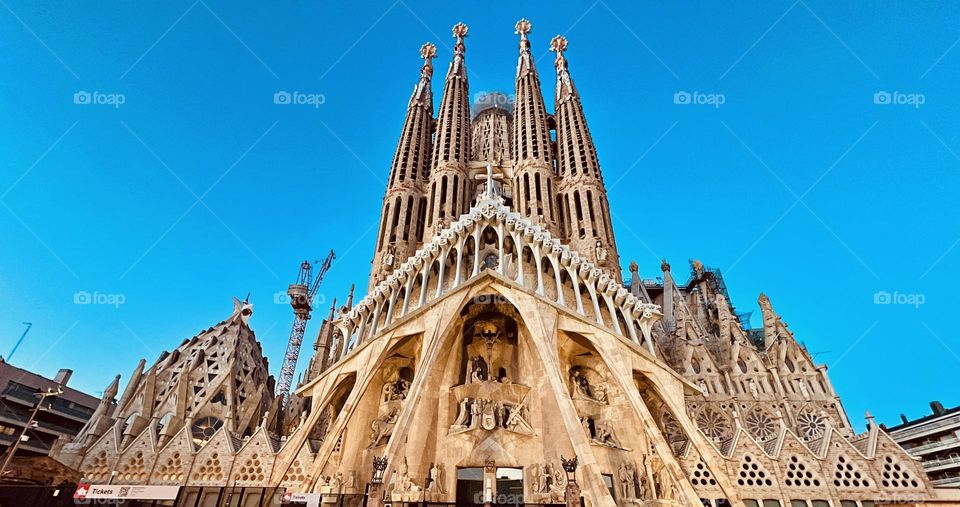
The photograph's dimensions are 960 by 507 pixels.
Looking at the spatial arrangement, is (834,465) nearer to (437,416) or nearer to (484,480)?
(484,480)

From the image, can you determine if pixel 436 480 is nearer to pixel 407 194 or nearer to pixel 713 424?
pixel 713 424

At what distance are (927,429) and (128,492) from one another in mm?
49904

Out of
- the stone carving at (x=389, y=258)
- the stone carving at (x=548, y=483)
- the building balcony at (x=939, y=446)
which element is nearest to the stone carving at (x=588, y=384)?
the stone carving at (x=548, y=483)

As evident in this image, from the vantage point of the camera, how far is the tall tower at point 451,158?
102 ft

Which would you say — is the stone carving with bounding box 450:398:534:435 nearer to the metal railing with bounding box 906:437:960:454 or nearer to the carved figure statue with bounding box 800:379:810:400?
the carved figure statue with bounding box 800:379:810:400

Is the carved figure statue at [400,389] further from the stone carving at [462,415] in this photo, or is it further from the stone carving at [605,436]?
the stone carving at [605,436]

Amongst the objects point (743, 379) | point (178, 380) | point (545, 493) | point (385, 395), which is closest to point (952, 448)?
point (743, 379)

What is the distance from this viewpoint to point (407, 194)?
3244 centimetres

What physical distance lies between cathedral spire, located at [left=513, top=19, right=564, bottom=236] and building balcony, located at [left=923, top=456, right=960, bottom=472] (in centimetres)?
3092

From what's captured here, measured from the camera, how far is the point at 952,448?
101 feet

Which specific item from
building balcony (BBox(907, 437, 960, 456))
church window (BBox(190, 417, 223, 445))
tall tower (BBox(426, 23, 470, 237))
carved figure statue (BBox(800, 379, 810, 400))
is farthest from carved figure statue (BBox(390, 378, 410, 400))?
building balcony (BBox(907, 437, 960, 456))

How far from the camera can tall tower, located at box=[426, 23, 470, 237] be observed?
3103 cm

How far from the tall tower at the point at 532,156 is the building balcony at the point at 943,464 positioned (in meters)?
31.6

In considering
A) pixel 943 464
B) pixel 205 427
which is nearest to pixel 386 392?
pixel 205 427
